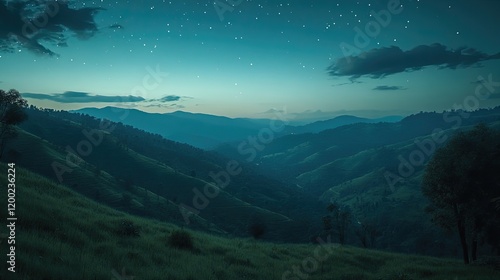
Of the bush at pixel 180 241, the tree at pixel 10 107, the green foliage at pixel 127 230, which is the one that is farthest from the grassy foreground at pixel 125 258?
the tree at pixel 10 107

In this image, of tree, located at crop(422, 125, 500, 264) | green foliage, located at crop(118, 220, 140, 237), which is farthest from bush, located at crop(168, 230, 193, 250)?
tree, located at crop(422, 125, 500, 264)

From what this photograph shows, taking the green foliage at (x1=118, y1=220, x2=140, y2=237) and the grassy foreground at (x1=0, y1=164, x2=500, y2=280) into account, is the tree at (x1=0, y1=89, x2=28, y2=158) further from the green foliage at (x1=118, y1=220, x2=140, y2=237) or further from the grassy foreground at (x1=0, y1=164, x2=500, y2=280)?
the green foliage at (x1=118, y1=220, x2=140, y2=237)

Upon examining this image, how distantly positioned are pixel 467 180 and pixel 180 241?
28.0 metres

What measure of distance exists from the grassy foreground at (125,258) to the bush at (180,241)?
620mm

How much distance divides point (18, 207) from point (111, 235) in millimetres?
5427

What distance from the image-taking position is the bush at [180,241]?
23.6m

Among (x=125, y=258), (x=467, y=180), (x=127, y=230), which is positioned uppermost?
(x=467, y=180)

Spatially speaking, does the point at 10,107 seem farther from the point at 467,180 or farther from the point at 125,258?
the point at 467,180

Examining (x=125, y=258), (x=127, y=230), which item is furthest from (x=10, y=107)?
(x=125, y=258)

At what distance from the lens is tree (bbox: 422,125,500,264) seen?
3167cm

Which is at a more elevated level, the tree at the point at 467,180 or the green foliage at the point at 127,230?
the tree at the point at 467,180

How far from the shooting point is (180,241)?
23922 mm

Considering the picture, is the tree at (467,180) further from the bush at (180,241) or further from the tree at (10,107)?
the tree at (10,107)

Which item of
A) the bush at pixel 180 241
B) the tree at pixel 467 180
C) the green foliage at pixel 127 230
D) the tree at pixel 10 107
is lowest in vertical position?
the bush at pixel 180 241
